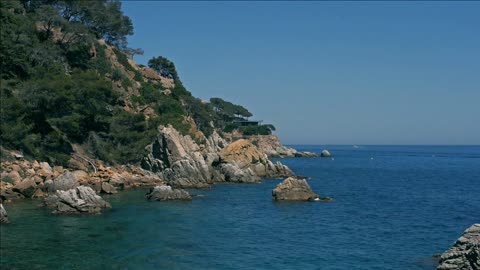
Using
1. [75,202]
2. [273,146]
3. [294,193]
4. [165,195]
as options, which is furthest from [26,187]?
[273,146]

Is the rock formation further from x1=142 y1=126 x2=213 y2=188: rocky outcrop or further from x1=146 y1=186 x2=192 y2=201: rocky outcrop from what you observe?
x1=146 y1=186 x2=192 y2=201: rocky outcrop

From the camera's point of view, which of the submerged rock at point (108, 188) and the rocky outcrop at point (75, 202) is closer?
the rocky outcrop at point (75, 202)

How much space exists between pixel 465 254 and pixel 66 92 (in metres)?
56.0

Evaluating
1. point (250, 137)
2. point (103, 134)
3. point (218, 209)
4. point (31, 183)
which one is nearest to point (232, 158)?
point (103, 134)

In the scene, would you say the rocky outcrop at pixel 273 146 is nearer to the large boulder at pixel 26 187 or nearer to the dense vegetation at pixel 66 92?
the dense vegetation at pixel 66 92

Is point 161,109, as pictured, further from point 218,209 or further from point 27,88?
point 218,209

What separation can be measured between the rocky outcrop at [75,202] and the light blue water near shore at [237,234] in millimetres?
1230

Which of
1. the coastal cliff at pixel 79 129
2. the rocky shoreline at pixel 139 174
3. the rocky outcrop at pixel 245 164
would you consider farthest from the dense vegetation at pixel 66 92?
Result: the rocky outcrop at pixel 245 164

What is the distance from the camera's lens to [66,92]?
212 ft

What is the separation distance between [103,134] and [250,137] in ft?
358

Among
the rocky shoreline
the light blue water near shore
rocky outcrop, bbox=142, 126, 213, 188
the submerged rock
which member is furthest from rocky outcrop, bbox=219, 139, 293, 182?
the submerged rock

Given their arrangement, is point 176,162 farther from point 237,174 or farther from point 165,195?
point 165,195

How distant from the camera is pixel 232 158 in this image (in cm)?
7994

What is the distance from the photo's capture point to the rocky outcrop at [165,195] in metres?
53.1
